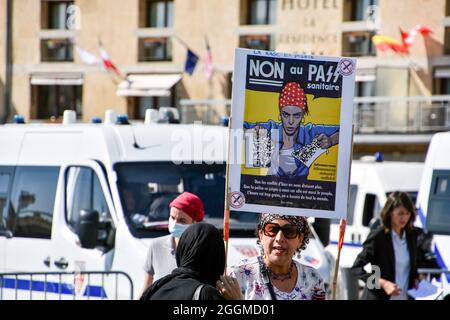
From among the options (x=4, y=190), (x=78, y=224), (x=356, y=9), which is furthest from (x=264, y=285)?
(x=356, y=9)

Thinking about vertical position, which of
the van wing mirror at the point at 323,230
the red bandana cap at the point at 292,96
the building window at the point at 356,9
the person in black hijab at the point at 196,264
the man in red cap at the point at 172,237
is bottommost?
the van wing mirror at the point at 323,230

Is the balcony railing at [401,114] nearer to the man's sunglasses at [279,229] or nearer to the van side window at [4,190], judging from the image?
the van side window at [4,190]

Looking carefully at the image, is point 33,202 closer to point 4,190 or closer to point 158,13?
point 4,190

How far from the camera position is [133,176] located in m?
11.6

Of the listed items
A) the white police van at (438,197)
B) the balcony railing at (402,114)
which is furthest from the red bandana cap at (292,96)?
the balcony railing at (402,114)

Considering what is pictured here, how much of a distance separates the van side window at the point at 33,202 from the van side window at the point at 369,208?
830 centimetres

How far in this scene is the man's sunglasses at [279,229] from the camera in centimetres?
671

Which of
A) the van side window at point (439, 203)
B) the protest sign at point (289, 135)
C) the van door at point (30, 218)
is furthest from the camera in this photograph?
the van side window at point (439, 203)

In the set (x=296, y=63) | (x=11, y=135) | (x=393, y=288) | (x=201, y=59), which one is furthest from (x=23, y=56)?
(x=296, y=63)

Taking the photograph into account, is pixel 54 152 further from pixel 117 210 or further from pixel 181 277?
pixel 181 277

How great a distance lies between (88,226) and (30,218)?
1.72m

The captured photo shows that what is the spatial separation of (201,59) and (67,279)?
3149 centimetres

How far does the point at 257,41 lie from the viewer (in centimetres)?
4191
